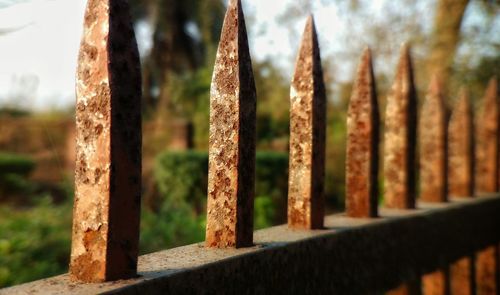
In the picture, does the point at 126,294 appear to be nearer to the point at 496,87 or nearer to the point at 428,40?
the point at 496,87

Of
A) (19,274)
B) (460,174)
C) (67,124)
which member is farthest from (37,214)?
(67,124)

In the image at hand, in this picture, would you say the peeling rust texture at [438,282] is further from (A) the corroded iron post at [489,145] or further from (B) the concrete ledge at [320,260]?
(A) the corroded iron post at [489,145]

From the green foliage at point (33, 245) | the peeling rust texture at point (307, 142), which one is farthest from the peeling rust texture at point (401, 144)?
the green foliage at point (33, 245)

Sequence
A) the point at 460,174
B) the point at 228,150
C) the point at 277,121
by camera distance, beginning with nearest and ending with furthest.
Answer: the point at 228,150 < the point at 460,174 < the point at 277,121

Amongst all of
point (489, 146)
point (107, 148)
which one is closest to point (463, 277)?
point (489, 146)

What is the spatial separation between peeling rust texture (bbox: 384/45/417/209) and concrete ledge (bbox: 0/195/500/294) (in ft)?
0.39

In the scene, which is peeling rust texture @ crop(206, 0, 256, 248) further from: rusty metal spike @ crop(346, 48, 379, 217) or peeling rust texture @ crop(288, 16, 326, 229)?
rusty metal spike @ crop(346, 48, 379, 217)

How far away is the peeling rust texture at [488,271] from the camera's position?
128 inches

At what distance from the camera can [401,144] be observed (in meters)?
2.42

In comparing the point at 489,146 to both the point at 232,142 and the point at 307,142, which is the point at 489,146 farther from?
the point at 232,142

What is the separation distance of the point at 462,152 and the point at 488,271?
2.34ft

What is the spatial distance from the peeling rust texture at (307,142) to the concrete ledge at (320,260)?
69mm

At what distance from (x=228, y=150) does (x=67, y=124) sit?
58.8ft

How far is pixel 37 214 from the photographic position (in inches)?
210
